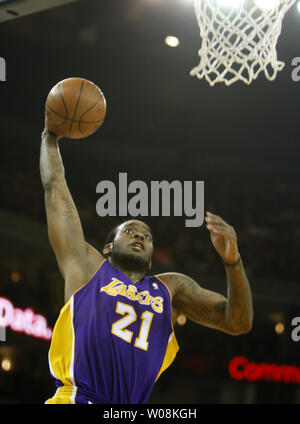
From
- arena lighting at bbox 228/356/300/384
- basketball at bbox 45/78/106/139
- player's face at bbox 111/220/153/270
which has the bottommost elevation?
arena lighting at bbox 228/356/300/384

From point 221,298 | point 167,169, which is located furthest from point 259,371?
point 221,298

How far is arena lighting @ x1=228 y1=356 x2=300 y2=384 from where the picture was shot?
10953mm

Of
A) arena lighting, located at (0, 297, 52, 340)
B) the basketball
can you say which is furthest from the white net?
arena lighting, located at (0, 297, 52, 340)

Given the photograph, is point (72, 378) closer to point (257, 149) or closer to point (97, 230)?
point (97, 230)

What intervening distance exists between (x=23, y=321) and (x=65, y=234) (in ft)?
22.6

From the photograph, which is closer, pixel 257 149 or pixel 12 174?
pixel 12 174

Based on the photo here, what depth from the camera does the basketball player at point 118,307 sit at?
9.98 feet

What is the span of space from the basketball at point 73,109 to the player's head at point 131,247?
70cm

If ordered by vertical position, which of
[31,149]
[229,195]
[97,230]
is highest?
[31,149]

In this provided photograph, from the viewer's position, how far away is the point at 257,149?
1429 cm

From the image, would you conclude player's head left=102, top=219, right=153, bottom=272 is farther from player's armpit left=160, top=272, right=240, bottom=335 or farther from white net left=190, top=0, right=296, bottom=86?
white net left=190, top=0, right=296, bottom=86

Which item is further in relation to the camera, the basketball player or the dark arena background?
the dark arena background
